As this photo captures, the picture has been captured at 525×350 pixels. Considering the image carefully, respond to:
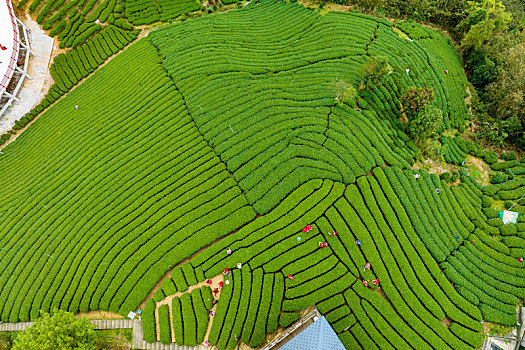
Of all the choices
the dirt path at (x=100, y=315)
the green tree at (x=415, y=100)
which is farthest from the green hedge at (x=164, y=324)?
the green tree at (x=415, y=100)

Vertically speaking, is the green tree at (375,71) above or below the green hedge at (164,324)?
above

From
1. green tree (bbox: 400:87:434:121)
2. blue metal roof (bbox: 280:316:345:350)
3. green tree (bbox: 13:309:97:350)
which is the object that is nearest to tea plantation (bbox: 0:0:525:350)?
green tree (bbox: 400:87:434:121)

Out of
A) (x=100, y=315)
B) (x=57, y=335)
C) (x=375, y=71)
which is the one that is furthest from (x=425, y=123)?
(x=57, y=335)

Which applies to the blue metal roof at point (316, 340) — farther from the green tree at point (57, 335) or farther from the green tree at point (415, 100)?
the green tree at point (415, 100)

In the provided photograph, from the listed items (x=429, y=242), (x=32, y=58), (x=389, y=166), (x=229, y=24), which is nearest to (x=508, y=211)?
(x=429, y=242)

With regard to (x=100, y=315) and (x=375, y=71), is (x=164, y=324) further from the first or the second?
(x=375, y=71)

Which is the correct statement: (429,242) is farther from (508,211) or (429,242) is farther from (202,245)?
(202,245)

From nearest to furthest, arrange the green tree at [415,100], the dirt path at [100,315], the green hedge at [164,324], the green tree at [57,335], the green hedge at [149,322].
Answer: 1. the green tree at [57,335]
2. the green hedge at [164,324]
3. the green hedge at [149,322]
4. the dirt path at [100,315]
5. the green tree at [415,100]
